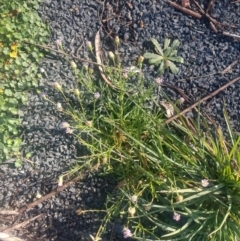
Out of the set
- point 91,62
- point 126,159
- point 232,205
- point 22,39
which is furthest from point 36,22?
point 232,205

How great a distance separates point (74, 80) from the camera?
7.79ft

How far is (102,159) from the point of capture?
2.30m

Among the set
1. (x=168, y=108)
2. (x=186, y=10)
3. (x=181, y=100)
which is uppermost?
(x=186, y=10)

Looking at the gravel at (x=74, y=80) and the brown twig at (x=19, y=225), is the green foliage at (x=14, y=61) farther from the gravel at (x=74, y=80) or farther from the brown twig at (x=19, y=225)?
the brown twig at (x=19, y=225)

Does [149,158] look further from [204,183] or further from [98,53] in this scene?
[98,53]

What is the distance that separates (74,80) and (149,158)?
503mm

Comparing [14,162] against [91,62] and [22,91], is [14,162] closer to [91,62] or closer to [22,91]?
[22,91]

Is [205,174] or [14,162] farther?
[14,162]

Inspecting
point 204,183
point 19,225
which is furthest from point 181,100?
point 19,225

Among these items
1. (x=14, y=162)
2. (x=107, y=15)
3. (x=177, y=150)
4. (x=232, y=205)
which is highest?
(x=107, y=15)

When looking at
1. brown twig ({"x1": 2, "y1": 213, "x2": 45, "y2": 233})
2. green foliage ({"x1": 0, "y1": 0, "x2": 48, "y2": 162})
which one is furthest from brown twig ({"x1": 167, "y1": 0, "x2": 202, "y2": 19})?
brown twig ({"x1": 2, "y1": 213, "x2": 45, "y2": 233})

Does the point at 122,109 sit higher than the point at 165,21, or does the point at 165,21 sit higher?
the point at 165,21

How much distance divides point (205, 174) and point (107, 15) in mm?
860

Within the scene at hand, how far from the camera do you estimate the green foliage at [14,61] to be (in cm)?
229
